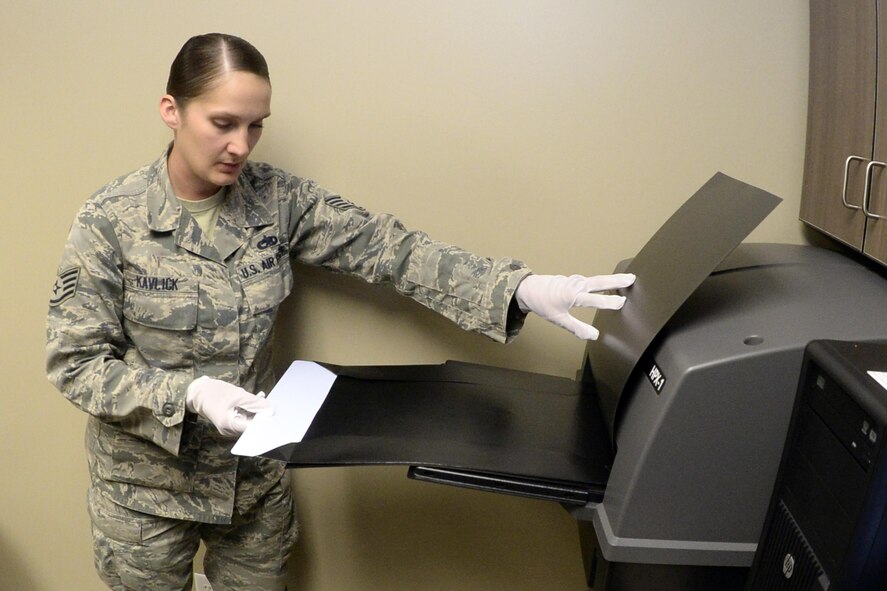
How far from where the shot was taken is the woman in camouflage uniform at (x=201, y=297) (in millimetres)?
1276

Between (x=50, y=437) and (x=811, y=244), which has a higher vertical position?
(x=811, y=244)

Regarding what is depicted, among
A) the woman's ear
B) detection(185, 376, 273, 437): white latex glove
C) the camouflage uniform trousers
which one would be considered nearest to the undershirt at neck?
the woman's ear

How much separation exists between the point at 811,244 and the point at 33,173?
1.54 meters

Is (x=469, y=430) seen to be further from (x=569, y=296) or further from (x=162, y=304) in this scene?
(x=162, y=304)

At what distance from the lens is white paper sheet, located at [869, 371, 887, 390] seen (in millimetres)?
794

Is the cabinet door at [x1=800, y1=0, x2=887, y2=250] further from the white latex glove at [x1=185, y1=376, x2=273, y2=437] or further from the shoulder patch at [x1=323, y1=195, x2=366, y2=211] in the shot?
the white latex glove at [x1=185, y1=376, x2=273, y2=437]

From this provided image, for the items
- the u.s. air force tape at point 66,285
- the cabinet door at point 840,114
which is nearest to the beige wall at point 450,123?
the cabinet door at point 840,114

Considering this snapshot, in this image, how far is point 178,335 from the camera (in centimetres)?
135

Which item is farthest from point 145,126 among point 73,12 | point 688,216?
point 688,216

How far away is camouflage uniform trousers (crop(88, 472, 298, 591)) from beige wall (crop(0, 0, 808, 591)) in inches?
13.9

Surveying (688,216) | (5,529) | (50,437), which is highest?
(688,216)

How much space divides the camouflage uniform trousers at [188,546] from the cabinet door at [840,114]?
1105mm

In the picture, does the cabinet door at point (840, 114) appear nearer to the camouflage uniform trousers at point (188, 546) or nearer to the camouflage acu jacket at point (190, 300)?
the camouflage acu jacket at point (190, 300)

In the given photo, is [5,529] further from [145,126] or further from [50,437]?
[145,126]
